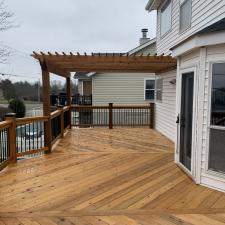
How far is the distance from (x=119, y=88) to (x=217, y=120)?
10.9 meters

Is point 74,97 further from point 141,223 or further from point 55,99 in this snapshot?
point 141,223

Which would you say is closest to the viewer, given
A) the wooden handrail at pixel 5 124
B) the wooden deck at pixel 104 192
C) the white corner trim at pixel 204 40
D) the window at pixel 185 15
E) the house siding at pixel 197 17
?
the wooden deck at pixel 104 192

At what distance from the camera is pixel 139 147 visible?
6.79 metres

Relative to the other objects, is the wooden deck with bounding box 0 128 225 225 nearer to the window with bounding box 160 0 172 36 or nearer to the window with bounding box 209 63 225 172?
the window with bounding box 209 63 225 172

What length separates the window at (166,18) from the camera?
26.5 ft

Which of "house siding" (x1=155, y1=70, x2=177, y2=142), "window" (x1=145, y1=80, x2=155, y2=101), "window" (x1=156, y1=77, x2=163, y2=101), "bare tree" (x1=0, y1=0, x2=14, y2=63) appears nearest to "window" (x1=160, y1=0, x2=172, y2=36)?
"house siding" (x1=155, y1=70, x2=177, y2=142)

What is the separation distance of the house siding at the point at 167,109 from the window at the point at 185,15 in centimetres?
133

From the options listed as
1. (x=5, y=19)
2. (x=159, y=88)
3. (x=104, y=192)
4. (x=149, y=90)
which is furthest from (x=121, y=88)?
(x=104, y=192)

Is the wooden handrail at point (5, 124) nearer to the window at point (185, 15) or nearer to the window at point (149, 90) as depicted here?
the window at point (185, 15)

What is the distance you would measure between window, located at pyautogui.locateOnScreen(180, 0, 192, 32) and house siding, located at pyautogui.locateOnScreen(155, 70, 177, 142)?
1333mm

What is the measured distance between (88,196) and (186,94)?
267cm

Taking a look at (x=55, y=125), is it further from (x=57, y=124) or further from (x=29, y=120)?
(x=29, y=120)

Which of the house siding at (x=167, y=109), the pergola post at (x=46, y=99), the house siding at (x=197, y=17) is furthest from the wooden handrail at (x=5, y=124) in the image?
the house siding at (x=197, y=17)

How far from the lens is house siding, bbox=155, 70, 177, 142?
745cm
